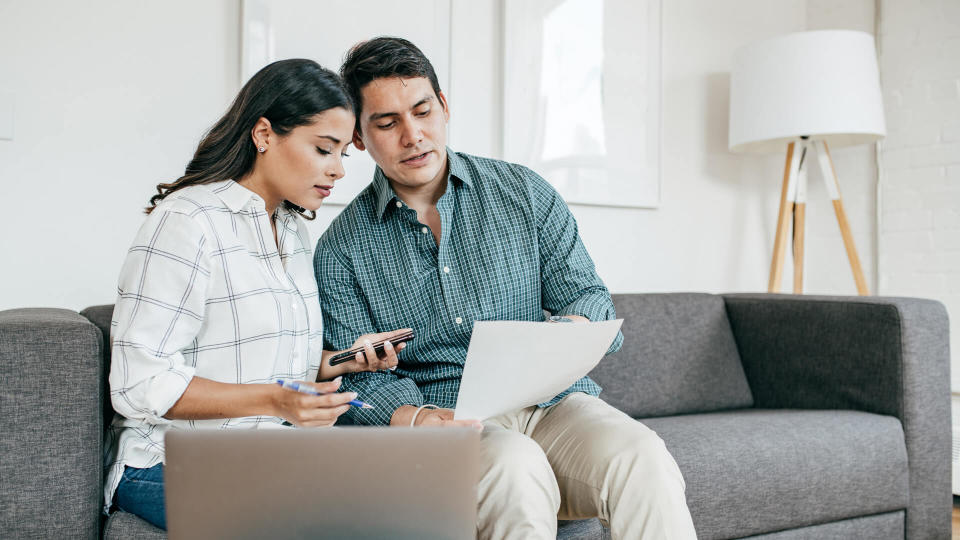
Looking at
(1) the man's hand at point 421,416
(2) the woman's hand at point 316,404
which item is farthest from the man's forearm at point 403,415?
(2) the woman's hand at point 316,404

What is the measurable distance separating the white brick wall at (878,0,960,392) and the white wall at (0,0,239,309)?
8.04ft

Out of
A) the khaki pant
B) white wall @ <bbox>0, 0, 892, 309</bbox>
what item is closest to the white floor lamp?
white wall @ <bbox>0, 0, 892, 309</bbox>

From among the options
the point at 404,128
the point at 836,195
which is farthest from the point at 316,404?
the point at 836,195

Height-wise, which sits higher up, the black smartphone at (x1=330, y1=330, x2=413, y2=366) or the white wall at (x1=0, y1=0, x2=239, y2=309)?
the white wall at (x1=0, y1=0, x2=239, y2=309)

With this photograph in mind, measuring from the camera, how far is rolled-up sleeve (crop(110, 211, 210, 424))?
1.12 m

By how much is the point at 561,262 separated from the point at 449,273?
248 millimetres

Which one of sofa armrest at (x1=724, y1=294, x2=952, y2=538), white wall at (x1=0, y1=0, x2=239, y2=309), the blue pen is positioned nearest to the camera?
the blue pen

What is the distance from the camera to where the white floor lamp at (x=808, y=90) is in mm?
2543

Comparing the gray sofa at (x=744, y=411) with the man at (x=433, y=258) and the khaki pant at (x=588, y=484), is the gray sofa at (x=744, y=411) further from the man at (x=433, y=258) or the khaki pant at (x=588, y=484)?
the man at (x=433, y=258)

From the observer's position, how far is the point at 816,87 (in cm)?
255

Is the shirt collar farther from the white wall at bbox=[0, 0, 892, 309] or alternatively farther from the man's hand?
the white wall at bbox=[0, 0, 892, 309]

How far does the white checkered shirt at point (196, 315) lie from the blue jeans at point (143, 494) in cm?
1

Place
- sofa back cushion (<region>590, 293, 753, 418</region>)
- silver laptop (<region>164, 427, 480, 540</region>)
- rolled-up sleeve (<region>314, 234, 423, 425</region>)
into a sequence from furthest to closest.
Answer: sofa back cushion (<region>590, 293, 753, 418</region>)
rolled-up sleeve (<region>314, 234, 423, 425</region>)
silver laptop (<region>164, 427, 480, 540</region>)

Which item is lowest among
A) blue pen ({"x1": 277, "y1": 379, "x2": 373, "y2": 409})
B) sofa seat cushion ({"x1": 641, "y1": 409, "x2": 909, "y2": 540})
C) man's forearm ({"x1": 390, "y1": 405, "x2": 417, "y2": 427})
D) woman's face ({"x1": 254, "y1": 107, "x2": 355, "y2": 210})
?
sofa seat cushion ({"x1": 641, "y1": 409, "x2": 909, "y2": 540})
